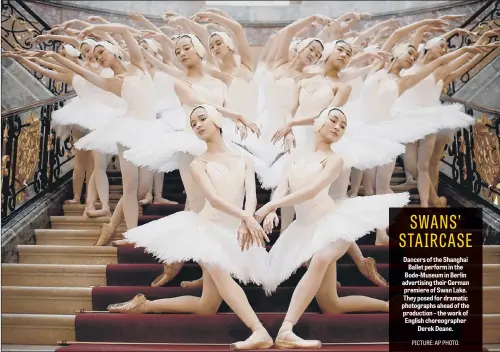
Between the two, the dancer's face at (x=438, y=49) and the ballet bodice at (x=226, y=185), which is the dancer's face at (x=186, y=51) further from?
the dancer's face at (x=438, y=49)

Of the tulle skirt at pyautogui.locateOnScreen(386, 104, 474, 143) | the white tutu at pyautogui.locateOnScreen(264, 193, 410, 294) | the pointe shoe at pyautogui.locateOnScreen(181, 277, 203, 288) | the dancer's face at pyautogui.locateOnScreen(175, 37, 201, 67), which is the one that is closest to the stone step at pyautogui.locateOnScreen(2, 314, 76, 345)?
the pointe shoe at pyautogui.locateOnScreen(181, 277, 203, 288)

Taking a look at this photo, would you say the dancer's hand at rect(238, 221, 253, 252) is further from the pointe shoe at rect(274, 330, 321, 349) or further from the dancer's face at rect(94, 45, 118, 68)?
the dancer's face at rect(94, 45, 118, 68)

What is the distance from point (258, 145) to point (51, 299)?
2464mm


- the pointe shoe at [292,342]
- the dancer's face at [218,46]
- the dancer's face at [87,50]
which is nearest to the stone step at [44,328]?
the pointe shoe at [292,342]

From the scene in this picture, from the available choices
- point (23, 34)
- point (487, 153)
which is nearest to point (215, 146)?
point (487, 153)

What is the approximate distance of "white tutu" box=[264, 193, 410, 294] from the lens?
385cm

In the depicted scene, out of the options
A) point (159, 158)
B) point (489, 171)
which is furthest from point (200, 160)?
point (489, 171)

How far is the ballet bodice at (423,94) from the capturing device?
6.11 m

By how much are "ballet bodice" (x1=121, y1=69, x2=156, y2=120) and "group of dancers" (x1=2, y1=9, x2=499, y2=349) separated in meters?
0.01

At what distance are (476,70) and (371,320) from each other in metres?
5.78

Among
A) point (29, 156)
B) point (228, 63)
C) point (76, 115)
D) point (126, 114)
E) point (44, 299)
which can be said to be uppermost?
point (228, 63)

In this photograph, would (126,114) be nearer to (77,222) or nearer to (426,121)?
(77,222)

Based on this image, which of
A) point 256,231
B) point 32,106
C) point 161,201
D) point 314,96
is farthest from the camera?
point 161,201

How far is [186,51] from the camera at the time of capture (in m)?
5.07
